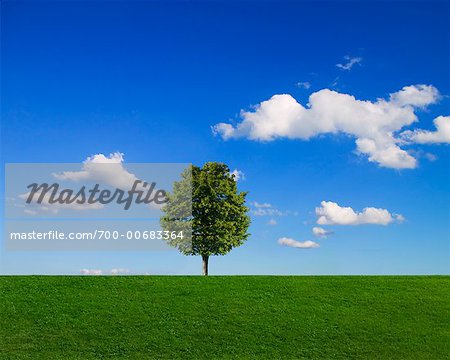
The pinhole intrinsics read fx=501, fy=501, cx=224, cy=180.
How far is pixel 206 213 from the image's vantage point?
3659cm

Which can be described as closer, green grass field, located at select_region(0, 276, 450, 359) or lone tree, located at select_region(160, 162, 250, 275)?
green grass field, located at select_region(0, 276, 450, 359)

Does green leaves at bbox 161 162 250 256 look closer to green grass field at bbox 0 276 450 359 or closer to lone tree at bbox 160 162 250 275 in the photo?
lone tree at bbox 160 162 250 275

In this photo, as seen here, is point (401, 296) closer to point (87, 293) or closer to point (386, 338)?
point (386, 338)

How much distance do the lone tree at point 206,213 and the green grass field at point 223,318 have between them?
11.6 m

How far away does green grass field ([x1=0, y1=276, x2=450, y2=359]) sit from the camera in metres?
18.2

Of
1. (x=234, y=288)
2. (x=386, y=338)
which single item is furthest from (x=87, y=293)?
(x=386, y=338)

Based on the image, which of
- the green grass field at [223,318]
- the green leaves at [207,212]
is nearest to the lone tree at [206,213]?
the green leaves at [207,212]

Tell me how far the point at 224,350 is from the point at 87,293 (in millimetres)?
7368

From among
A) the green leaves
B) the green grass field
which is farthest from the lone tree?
the green grass field

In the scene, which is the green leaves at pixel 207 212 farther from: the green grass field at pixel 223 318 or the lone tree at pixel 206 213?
the green grass field at pixel 223 318

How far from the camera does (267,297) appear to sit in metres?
22.1

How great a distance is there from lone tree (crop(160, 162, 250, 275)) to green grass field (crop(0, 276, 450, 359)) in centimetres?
1156

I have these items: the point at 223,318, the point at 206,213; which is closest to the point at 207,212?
the point at 206,213

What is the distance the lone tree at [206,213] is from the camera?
35.7 m
